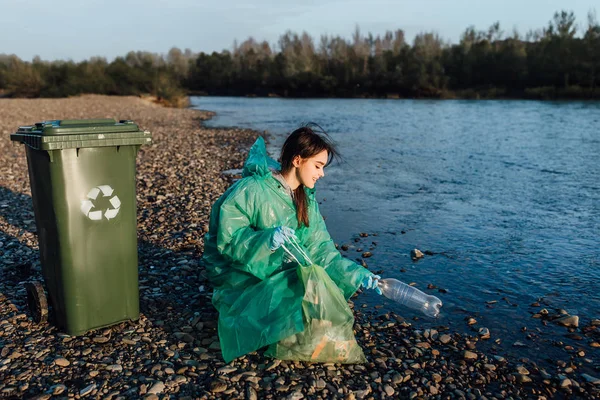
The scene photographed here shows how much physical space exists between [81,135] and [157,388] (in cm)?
165

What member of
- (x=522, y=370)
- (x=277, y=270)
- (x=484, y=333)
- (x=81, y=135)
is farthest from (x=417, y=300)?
(x=81, y=135)

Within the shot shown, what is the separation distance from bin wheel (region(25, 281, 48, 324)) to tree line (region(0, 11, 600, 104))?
38259 mm

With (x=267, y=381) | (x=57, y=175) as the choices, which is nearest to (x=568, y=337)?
(x=267, y=381)

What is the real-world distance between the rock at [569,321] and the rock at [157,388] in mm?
3289

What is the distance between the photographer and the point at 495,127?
22.2m

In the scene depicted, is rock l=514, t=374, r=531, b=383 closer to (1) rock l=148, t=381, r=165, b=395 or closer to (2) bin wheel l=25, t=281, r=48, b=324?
(1) rock l=148, t=381, r=165, b=395

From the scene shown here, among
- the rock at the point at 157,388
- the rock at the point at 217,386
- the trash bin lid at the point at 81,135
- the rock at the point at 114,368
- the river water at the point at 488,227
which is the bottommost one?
the river water at the point at 488,227

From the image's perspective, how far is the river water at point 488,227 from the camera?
4613 mm

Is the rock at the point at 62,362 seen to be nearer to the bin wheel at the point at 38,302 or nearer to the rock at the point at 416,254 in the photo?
the bin wheel at the point at 38,302

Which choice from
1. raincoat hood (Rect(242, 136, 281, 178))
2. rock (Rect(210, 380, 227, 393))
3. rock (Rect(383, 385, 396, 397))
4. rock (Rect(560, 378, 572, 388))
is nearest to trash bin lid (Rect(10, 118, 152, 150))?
raincoat hood (Rect(242, 136, 281, 178))

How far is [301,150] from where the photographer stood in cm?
374

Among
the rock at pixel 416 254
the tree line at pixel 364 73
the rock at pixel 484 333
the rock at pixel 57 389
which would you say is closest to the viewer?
the rock at pixel 57 389

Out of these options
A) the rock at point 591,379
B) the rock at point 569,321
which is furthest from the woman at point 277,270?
the rock at point 569,321

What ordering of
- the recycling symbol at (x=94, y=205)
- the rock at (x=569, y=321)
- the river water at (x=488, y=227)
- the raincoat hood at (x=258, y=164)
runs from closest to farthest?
1. the recycling symbol at (x=94, y=205)
2. the raincoat hood at (x=258, y=164)
3. the rock at (x=569, y=321)
4. the river water at (x=488, y=227)
